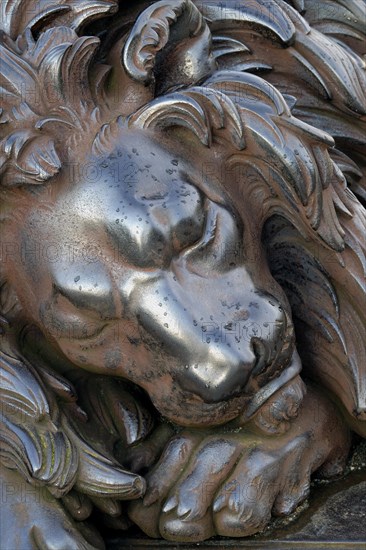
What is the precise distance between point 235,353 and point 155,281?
15 cm

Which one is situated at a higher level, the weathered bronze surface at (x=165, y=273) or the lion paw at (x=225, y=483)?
the weathered bronze surface at (x=165, y=273)

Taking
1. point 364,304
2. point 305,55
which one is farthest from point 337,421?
point 305,55

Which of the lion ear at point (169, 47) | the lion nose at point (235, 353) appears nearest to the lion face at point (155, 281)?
the lion nose at point (235, 353)

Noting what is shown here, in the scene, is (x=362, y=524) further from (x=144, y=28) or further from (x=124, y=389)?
(x=144, y=28)

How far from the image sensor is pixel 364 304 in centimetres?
123

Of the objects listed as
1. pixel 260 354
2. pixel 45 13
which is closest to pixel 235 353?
pixel 260 354

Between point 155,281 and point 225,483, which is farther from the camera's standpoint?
point 225,483

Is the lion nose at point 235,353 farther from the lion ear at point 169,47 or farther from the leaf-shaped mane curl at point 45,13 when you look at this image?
the leaf-shaped mane curl at point 45,13

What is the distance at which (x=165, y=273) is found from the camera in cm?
110

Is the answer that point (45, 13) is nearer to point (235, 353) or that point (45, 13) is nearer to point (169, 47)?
point (169, 47)

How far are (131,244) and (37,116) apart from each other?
0.73 ft

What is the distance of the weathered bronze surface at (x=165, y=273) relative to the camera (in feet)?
3.60

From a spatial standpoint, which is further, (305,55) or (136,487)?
Answer: (305,55)

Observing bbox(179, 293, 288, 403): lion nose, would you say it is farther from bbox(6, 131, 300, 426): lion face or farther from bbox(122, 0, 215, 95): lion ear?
bbox(122, 0, 215, 95): lion ear
